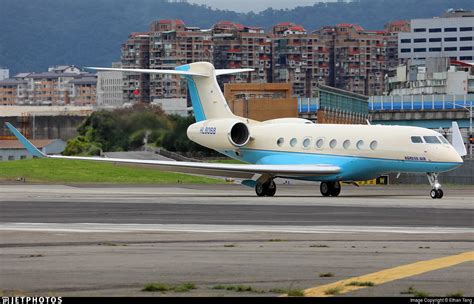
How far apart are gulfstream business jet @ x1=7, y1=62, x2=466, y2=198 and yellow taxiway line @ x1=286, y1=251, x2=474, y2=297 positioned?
25044 mm

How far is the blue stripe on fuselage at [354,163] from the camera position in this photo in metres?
46.1

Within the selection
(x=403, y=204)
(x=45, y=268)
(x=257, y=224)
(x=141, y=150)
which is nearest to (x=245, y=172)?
(x=403, y=204)

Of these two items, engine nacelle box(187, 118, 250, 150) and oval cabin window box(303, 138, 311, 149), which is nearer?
oval cabin window box(303, 138, 311, 149)

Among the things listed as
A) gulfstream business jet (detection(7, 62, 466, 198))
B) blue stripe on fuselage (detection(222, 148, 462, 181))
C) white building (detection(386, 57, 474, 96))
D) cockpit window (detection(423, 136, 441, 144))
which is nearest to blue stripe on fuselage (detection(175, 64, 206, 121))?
gulfstream business jet (detection(7, 62, 466, 198))

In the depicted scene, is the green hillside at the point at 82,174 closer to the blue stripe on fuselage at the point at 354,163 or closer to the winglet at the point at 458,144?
the blue stripe on fuselage at the point at 354,163

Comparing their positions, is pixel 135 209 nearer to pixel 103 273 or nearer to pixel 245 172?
pixel 245 172

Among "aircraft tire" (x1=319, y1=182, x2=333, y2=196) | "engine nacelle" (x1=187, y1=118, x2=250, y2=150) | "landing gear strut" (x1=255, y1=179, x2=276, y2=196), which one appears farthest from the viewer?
"engine nacelle" (x1=187, y1=118, x2=250, y2=150)

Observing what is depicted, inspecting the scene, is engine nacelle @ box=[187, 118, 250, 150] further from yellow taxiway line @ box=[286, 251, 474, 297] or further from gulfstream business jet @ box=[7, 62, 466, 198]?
yellow taxiway line @ box=[286, 251, 474, 297]

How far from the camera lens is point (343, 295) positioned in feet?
51.6

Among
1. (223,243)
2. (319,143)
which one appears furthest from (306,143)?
(223,243)

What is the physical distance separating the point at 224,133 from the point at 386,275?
108 ft

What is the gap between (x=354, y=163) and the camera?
47.9 meters

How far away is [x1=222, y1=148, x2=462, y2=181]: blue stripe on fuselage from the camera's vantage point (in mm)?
46125

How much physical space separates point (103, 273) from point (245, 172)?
1195 inches
